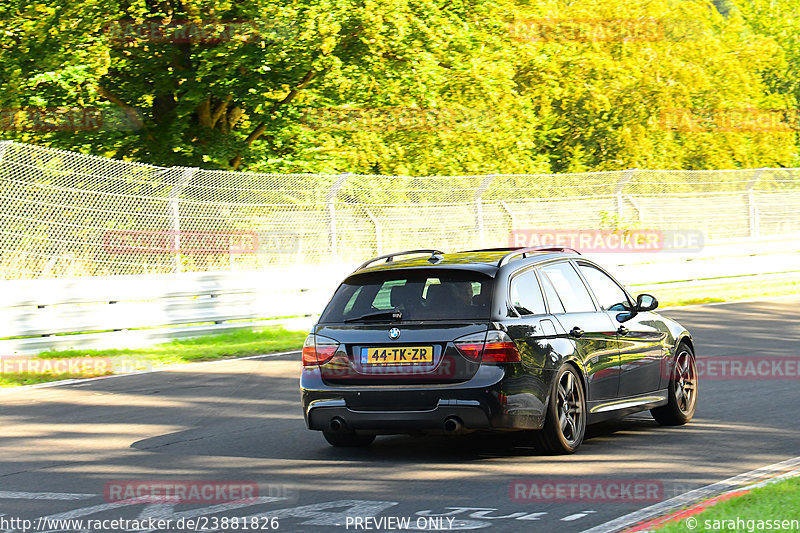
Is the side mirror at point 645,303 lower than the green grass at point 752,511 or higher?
higher

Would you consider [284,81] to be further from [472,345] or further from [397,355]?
[472,345]

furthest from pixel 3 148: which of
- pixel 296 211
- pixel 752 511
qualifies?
pixel 752 511

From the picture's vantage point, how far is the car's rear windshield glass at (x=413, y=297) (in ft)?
26.3

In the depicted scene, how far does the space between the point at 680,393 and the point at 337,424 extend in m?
3.10

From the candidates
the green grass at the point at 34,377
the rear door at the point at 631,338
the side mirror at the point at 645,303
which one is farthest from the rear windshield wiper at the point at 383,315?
the green grass at the point at 34,377

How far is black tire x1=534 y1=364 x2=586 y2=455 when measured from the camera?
7922 mm

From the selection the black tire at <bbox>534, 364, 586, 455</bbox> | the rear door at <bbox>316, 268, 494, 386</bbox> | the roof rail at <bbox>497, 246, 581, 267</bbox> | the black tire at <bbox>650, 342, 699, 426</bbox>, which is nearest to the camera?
the rear door at <bbox>316, 268, 494, 386</bbox>

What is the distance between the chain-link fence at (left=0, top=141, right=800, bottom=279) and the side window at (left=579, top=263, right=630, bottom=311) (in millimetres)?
9006

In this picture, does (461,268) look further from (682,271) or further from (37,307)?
(682,271)

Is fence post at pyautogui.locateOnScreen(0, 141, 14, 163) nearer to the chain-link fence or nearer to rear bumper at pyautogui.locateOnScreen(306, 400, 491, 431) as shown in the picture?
the chain-link fence

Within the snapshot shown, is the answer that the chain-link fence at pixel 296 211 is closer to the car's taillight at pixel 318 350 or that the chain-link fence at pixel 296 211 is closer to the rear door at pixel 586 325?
the car's taillight at pixel 318 350

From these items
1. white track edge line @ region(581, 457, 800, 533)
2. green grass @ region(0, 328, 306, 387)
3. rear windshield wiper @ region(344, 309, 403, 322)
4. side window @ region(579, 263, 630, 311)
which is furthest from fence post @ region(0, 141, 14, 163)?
white track edge line @ region(581, 457, 800, 533)

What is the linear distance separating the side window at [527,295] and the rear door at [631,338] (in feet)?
2.62

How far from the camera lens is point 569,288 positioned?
8.81 metres
